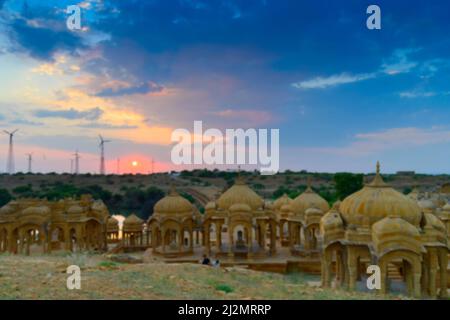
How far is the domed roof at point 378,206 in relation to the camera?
18.9 m

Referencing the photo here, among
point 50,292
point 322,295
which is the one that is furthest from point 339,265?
point 50,292

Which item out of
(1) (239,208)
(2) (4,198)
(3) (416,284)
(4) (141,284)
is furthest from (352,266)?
(2) (4,198)

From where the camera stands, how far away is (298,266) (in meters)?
27.4

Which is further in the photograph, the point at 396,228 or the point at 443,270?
the point at 443,270

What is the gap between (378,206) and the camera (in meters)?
19.0

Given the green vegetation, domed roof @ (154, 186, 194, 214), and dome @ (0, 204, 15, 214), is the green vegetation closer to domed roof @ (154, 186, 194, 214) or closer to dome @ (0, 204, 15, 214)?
domed roof @ (154, 186, 194, 214)

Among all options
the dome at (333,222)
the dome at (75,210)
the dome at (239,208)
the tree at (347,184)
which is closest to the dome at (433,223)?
the dome at (333,222)

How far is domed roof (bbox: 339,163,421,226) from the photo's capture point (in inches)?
742

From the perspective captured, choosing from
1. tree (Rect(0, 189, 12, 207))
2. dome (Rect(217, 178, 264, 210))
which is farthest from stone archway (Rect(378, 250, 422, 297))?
tree (Rect(0, 189, 12, 207))

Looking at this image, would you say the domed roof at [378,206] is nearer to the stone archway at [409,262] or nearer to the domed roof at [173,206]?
the stone archway at [409,262]

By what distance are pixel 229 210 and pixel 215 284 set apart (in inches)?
558

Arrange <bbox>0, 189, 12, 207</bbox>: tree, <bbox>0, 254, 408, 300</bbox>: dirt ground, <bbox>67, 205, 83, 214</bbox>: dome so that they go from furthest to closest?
<bbox>0, 189, 12, 207</bbox>: tree
<bbox>67, 205, 83, 214</bbox>: dome
<bbox>0, 254, 408, 300</bbox>: dirt ground

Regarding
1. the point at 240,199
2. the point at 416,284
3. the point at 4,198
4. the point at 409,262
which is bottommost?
the point at 416,284

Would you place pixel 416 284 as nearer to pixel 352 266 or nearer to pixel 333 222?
pixel 352 266
